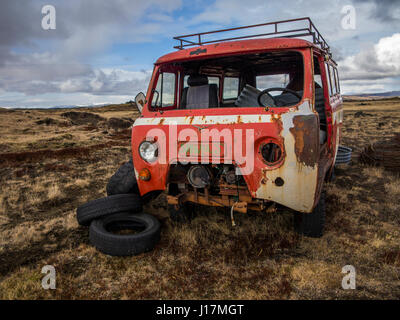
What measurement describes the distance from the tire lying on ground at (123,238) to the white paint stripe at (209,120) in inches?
51.4

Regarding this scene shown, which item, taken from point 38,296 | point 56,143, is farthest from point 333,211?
point 56,143

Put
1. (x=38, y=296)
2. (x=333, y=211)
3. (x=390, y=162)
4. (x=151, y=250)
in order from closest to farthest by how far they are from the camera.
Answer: (x=38, y=296)
(x=151, y=250)
(x=333, y=211)
(x=390, y=162)

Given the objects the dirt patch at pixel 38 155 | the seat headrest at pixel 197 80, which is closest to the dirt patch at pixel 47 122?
the dirt patch at pixel 38 155

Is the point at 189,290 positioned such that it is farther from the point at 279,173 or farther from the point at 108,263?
the point at 279,173

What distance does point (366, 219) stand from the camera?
440 cm

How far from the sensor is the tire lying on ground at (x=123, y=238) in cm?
338

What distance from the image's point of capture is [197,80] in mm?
4496

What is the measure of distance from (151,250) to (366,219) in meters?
3.22

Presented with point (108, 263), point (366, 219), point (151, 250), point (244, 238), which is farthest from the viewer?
point (366, 219)

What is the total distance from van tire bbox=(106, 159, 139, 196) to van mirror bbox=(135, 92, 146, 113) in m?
1.00

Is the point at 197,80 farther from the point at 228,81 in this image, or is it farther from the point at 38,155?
the point at 38,155

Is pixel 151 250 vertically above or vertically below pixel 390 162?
below

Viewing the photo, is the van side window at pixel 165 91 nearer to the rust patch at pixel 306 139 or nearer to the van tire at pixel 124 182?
the van tire at pixel 124 182

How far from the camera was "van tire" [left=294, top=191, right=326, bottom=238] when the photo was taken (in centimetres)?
359
